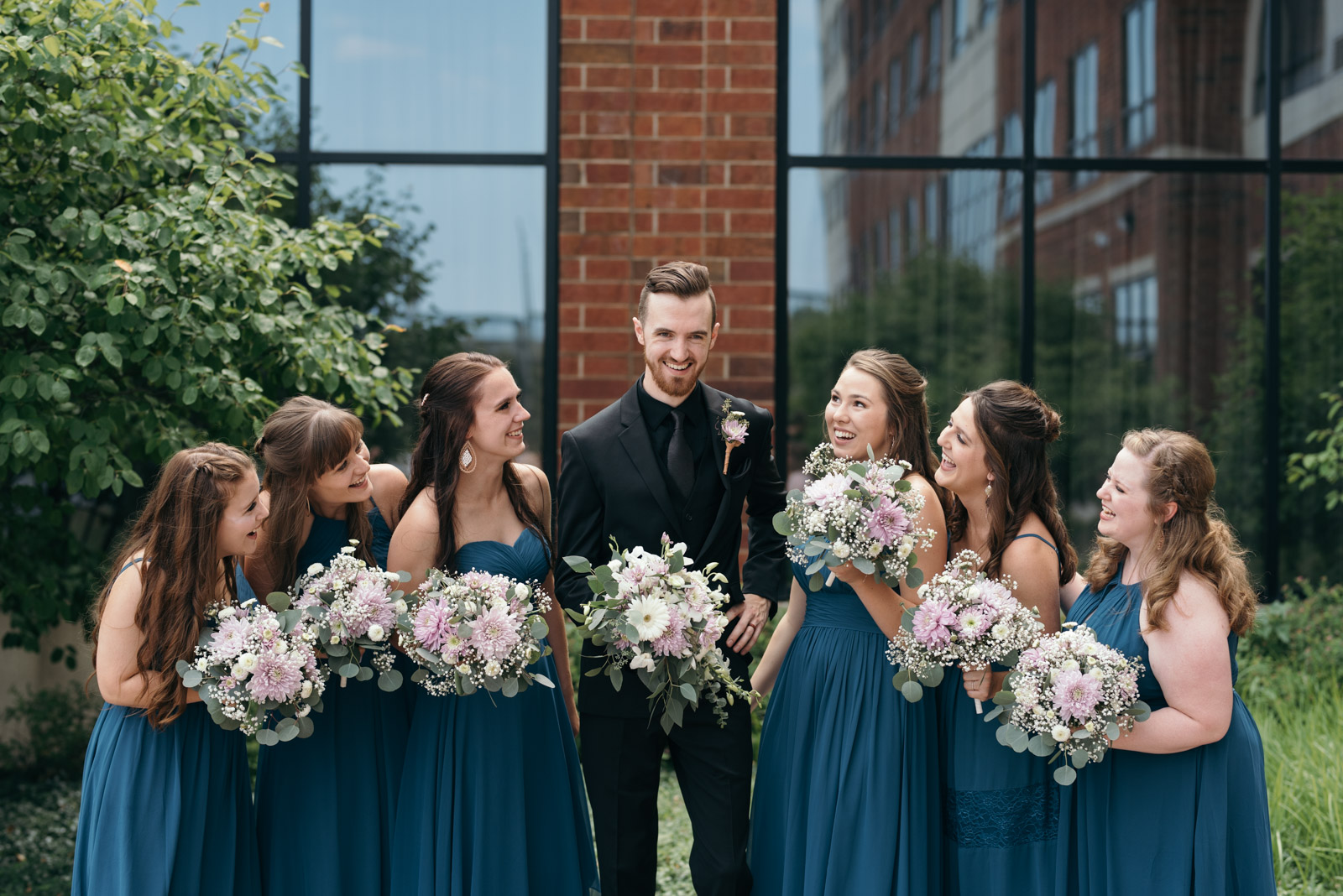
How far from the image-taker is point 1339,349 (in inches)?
251

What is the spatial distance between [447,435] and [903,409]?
139cm

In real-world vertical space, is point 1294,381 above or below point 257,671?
above

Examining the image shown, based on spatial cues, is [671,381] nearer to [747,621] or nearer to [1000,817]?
[747,621]

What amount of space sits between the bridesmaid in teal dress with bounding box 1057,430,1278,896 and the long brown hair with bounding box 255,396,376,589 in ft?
7.14

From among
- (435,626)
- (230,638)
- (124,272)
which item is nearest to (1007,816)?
(435,626)

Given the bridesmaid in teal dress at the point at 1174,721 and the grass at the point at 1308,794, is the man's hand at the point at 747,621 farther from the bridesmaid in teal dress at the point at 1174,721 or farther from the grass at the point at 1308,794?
the grass at the point at 1308,794

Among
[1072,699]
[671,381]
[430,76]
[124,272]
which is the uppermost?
[430,76]

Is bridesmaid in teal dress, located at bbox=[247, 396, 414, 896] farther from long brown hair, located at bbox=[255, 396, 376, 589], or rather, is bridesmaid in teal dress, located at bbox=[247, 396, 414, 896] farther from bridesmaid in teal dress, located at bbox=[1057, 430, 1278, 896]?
bridesmaid in teal dress, located at bbox=[1057, 430, 1278, 896]

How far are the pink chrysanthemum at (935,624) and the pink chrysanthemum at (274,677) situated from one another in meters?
1.62

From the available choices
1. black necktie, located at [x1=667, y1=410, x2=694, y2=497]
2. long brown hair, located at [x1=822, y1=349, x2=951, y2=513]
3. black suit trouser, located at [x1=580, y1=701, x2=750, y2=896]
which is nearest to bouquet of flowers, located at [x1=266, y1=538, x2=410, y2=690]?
black suit trouser, located at [x1=580, y1=701, x2=750, y2=896]

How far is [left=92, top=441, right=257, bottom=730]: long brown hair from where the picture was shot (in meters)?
2.84

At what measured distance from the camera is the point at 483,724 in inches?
122

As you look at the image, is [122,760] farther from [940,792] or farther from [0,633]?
[0,633]

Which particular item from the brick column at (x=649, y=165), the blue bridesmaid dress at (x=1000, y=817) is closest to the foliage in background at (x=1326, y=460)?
the brick column at (x=649, y=165)
